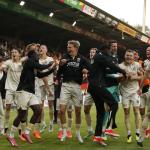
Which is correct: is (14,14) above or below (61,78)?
above

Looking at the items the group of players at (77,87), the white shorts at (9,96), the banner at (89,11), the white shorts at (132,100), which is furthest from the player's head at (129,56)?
the banner at (89,11)

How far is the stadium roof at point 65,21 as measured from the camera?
24.3 metres

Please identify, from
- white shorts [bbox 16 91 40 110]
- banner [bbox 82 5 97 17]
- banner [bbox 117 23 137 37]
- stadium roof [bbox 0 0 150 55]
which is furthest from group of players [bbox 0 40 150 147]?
banner [bbox 117 23 137 37]

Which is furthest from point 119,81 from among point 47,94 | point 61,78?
point 47,94

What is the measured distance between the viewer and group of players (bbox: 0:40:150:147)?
10.9 metres

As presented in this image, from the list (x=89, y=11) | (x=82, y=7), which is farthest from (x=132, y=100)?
(x=89, y=11)

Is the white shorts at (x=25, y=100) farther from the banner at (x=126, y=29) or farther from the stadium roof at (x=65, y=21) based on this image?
the banner at (x=126, y=29)

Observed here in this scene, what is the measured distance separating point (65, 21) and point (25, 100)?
18618 mm

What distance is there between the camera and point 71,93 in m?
11.5

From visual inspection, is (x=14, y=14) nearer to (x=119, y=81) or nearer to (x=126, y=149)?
(x=119, y=81)

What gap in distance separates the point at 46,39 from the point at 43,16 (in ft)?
23.3

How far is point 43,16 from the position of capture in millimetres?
26328

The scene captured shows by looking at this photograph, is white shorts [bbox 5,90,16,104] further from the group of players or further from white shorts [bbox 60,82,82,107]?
white shorts [bbox 60,82,82,107]

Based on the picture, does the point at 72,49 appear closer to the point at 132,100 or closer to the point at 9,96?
the point at 132,100
